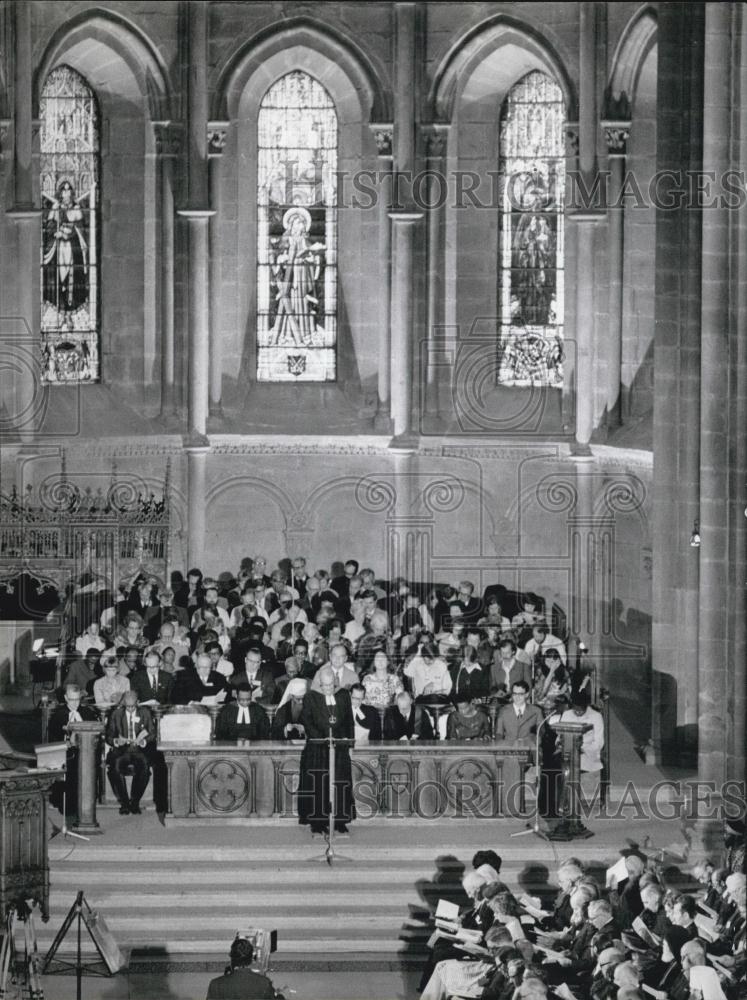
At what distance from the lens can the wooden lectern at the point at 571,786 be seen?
23906 mm

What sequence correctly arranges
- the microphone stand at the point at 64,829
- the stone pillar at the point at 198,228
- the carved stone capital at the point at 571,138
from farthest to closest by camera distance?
the stone pillar at the point at 198,228 < the carved stone capital at the point at 571,138 < the microphone stand at the point at 64,829

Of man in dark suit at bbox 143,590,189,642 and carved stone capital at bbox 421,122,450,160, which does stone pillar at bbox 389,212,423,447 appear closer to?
carved stone capital at bbox 421,122,450,160

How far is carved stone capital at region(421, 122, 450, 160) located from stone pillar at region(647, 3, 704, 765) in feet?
24.6

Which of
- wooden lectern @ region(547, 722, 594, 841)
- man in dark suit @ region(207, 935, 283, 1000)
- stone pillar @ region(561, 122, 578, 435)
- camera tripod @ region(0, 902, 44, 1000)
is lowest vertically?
camera tripod @ region(0, 902, 44, 1000)

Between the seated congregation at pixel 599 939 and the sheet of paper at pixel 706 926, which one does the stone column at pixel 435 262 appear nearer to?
the seated congregation at pixel 599 939

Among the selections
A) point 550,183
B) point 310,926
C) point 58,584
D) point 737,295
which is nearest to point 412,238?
point 550,183

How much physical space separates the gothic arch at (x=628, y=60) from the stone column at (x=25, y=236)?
25.7ft

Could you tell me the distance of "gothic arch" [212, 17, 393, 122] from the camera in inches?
1359

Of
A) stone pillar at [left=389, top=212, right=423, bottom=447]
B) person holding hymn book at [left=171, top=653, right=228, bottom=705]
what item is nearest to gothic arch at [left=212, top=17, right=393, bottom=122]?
stone pillar at [left=389, top=212, right=423, bottom=447]

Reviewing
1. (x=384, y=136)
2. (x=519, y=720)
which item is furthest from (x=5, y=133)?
(x=519, y=720)

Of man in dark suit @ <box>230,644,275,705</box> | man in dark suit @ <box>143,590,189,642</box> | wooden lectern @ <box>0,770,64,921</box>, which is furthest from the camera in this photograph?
man in dark suit @ <box>143,590,189,642</box>

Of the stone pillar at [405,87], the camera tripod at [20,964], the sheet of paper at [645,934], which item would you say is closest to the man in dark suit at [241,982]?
the camera tripod at [20,964]

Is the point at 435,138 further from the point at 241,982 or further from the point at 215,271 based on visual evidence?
the point at 241,982

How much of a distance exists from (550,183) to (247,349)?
490 centimetres
